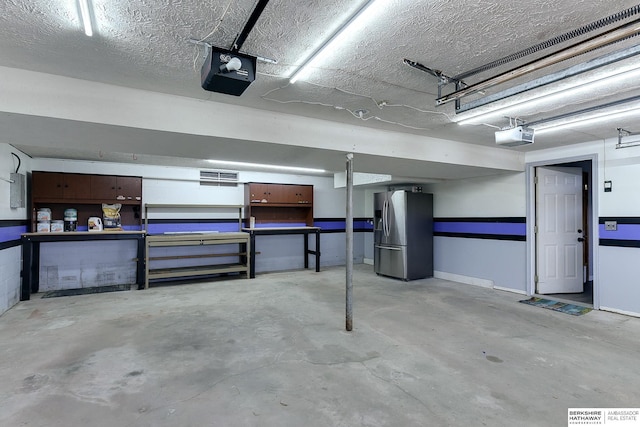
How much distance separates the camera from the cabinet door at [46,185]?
4996mm

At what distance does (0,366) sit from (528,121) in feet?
17.7

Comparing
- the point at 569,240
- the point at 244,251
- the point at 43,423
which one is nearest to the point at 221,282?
the point at 244,251

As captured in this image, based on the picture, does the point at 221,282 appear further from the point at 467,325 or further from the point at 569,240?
the point at 569,240

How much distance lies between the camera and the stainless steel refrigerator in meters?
5.96

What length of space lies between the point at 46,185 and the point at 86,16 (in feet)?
15.7

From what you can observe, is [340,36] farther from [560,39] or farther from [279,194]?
[279,194]

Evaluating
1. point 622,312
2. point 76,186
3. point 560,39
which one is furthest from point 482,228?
point 76,186

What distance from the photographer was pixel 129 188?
5.64 metres

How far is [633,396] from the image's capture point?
2176 millimetres

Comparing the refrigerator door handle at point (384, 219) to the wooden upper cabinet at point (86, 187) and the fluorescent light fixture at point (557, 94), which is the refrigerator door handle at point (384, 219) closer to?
the fluorescent light fixture at point (557, 94)

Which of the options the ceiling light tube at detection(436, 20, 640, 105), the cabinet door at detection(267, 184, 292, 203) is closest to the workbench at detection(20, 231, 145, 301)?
the cabinet door at detection(267, 184, 292, 203)

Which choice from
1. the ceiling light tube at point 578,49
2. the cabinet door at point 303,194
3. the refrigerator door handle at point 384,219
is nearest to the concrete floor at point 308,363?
the refrigerator door handle at point 384,219

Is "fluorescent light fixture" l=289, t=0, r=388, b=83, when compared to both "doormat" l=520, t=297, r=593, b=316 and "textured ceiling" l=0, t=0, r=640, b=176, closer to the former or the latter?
"textured ceiling" l=0, t=0, r=640, b=176

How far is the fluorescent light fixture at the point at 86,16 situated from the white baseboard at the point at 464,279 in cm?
598
